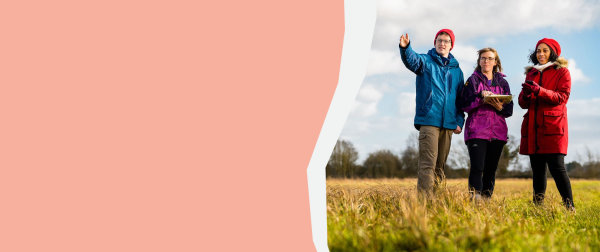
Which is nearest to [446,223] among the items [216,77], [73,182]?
[216,77]

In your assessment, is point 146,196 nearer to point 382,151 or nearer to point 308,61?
point 308,61

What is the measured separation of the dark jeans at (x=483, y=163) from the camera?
4.06m

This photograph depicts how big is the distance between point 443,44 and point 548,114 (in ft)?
3.70

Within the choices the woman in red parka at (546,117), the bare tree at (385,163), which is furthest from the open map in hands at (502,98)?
the bare tree at (385,163)

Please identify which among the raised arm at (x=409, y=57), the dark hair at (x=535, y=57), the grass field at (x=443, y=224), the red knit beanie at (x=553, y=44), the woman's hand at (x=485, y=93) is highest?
the red knit beanie at (x=553, y=44)

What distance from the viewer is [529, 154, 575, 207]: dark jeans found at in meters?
4.06

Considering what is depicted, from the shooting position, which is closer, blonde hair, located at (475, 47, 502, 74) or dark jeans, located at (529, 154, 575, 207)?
dark jeans, located at (529, 154, 575, 207)

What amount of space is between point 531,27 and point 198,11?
304 centimetres

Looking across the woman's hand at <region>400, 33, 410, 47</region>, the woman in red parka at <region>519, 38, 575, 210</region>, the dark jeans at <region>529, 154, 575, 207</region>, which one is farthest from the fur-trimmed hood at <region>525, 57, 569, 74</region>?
the woman's hand at <region>400, 33, 410, 47</region>

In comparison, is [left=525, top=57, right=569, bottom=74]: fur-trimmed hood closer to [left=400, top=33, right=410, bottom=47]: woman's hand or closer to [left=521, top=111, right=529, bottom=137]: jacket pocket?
[left=521, top=111, right=529, bottom=137]: jacket pocket

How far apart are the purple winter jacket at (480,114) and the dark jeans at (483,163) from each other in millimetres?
72

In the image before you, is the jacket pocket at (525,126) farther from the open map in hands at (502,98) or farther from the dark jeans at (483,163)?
the open map in hands at (502,98)

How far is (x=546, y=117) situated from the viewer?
403 centimetres

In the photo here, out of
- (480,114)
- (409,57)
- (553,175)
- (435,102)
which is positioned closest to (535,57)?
(480,114)
